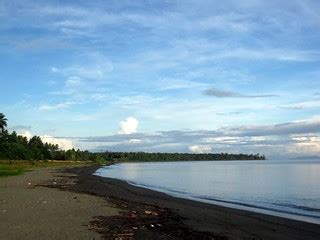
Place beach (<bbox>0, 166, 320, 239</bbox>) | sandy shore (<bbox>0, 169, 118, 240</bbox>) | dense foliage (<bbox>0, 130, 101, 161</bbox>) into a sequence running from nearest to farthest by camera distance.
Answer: sandy shore (<bbox>0, 169, 118, 240</bbox>) → beach (<bbox>0, 166, 320, 239</bbox>) → dense foliage (<bbox>0, 130, 101, 161</bbox>)

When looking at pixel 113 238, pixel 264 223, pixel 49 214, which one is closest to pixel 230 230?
pixel 264 223

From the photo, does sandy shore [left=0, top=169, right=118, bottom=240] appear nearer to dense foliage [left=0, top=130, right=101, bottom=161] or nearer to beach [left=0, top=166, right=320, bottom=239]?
beach [left=0, top=166, right=320, bottom=239]

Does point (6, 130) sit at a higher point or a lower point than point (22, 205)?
higher

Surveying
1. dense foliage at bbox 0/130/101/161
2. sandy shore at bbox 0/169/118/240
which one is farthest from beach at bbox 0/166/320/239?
dense foliage at bbox 0/130/101/161

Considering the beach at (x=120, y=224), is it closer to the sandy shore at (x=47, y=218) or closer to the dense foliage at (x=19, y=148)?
the sandy shore at (x=47, y=218)

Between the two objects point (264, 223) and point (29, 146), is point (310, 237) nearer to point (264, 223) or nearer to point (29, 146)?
point (264, 223)

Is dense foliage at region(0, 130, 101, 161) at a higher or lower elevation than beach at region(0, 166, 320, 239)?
higher

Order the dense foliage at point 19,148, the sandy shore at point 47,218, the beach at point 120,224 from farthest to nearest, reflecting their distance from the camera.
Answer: the dense foliage at point 19,148
the beach at point 120,224
the sandy shore at point 47,218

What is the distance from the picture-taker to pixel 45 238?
14055 mm

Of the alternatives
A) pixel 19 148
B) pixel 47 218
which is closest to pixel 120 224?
pixel 47 218

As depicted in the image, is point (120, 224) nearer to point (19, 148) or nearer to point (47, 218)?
point (47, 218)

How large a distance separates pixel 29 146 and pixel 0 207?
136 meters

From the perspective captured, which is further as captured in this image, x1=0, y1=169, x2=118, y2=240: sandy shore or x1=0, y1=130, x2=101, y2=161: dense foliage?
x1=0, y1=130, x2=101, y2=161: dense foliage

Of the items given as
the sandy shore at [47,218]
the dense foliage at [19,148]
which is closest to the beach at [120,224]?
the sandy shore at [47,218]
